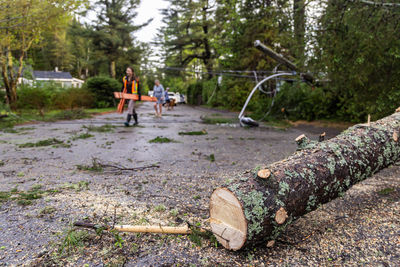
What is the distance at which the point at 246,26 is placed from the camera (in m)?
16.7

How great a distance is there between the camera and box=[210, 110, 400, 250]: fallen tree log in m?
1.77

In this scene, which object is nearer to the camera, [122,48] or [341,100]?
[341,100]

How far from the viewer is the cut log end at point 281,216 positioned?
1817 mm

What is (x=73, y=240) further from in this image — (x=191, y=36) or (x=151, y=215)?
(x=191, y=36)

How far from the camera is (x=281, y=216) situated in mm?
1837

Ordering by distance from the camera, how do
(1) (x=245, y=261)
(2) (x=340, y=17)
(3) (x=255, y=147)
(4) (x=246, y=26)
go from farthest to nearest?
(4) (x=246, y=26) → (3) (x=255, y=147) → (2) (x=340, y=17) → (1) (x=245, y=261)

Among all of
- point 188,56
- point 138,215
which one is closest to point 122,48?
point 188,56

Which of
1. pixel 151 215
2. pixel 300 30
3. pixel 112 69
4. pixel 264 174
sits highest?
pixel 112 69

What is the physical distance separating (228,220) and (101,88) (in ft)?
60.2

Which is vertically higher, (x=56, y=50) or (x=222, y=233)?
(x=56, y=50)

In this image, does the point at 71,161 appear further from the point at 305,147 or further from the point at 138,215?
the point at 305,147

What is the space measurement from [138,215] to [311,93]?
985 cm

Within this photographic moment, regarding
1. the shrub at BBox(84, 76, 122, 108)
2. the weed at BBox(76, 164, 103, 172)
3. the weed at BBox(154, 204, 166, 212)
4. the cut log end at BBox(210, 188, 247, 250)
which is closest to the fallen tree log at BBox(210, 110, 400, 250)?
the cut log end at BBox(210, 188, 247, 250)

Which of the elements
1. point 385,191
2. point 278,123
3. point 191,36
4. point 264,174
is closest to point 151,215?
point 264,174
